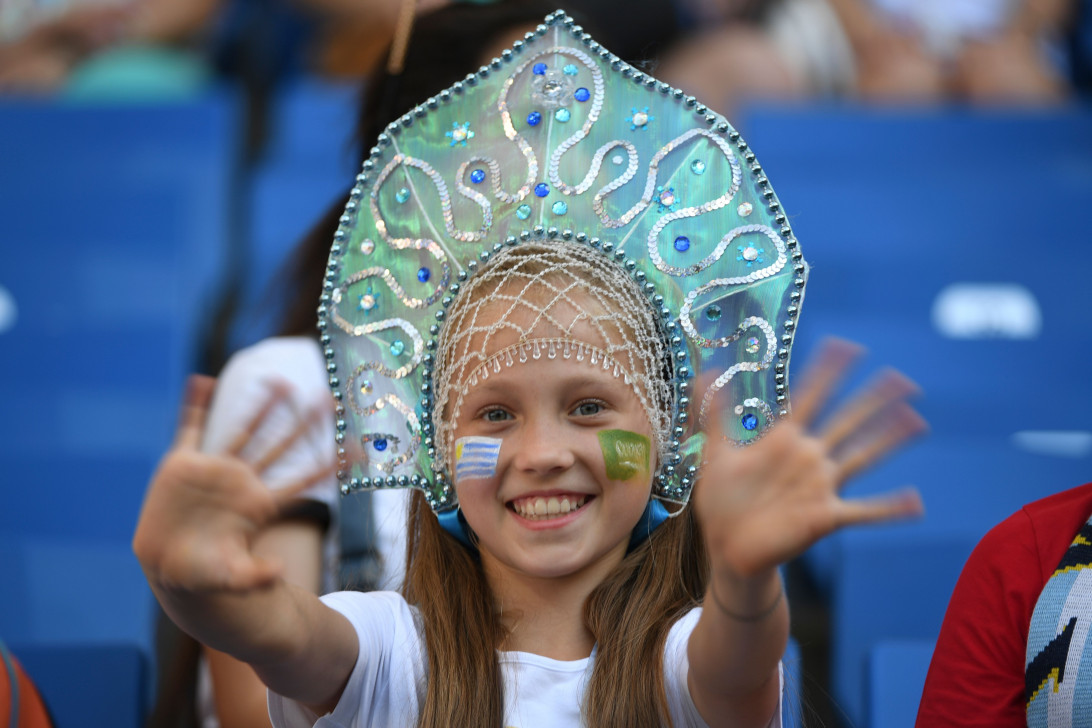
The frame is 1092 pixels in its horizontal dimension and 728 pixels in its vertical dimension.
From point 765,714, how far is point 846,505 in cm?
32

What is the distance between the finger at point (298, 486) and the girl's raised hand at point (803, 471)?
1.41 feet

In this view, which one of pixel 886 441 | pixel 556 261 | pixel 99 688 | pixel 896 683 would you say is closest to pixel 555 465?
pixel 556 261

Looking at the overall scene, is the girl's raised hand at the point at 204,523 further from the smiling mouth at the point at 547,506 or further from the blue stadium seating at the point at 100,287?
the blue stadium seating at the point at 100,287

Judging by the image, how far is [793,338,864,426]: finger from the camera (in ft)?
4.03

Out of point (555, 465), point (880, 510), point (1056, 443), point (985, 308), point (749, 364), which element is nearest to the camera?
point (880, 510)

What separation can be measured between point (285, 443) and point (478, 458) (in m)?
0.25

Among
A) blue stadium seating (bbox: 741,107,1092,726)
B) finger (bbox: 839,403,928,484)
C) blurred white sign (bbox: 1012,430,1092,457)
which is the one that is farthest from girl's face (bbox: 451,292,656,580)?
blurred white sign (bbox: 1012,430,1092,457)

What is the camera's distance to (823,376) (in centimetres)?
124

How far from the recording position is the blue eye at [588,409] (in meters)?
1.49

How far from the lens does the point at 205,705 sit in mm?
2148

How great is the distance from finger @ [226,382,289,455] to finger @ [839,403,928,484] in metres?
0.62

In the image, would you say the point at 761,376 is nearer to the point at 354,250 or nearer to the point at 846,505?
the point at 846,505

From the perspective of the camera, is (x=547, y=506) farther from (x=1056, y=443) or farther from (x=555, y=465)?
(x=1056, y=443)

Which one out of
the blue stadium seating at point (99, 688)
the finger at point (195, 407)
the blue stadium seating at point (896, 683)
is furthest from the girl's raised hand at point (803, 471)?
the blue stadium seating at point (99, 688)
